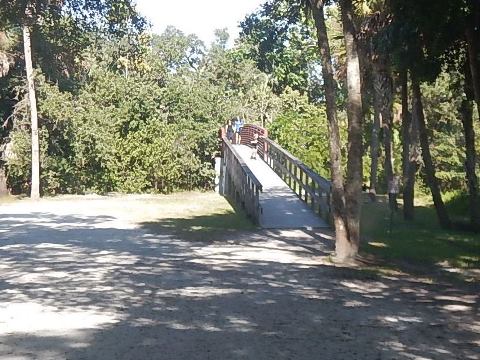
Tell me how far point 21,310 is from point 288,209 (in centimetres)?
1137

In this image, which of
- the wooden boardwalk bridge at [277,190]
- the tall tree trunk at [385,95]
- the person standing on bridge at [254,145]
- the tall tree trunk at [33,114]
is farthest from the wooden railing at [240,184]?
the tall tree trunk at [33,114]

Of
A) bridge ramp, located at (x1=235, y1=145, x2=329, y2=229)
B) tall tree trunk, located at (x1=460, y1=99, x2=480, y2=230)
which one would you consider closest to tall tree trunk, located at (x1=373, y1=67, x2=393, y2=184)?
tall tree trunk, located at (x1=460, y1=99, x2=480, y2=230)

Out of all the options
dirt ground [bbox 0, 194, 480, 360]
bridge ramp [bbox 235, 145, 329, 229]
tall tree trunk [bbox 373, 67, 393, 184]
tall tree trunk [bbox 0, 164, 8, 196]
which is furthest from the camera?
tall tree trunk [bbox 0, 164, 8, 196]

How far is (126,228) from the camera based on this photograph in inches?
642

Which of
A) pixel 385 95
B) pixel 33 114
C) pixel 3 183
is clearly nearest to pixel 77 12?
pixel 385 95

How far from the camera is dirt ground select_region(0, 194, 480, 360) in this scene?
6027mm

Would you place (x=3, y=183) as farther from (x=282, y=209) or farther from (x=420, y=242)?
(x=420, y=242)

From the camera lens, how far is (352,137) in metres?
11.3

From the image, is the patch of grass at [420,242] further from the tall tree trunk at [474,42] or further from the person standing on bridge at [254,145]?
the person standing on bridge at [254,145]

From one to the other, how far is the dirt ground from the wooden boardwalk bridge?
2.73 metres

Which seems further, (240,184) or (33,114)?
(33,114)

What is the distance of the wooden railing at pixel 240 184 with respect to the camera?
17334mm

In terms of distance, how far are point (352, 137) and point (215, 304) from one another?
4.56m

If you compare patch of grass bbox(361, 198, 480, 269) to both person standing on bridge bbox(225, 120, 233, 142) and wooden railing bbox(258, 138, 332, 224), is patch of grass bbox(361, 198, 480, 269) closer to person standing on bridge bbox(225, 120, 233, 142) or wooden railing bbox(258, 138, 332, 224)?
wooden railing bbox(258, 138, 332, 224)
